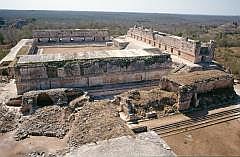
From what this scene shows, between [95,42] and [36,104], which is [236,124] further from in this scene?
[95,42]

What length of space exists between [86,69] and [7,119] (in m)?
6.44

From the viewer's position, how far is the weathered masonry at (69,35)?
35.8 m

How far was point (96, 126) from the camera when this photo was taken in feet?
44.2

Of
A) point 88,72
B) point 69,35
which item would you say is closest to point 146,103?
point 88,72

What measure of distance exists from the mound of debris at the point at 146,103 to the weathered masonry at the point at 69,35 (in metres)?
22.1

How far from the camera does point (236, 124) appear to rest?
15133 millimetres

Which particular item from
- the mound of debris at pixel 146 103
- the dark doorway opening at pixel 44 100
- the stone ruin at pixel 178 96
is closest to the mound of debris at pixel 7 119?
the dark doorway opening at pixel 44 100

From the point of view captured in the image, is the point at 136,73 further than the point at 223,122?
Yes

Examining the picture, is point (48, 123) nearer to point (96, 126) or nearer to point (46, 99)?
point (46, 99)

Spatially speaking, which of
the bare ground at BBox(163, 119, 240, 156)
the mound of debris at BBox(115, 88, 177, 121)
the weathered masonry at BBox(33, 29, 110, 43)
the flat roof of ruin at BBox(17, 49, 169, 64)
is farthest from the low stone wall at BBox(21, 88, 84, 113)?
the weathered masonry at BBox(33, 29, 110, 43)

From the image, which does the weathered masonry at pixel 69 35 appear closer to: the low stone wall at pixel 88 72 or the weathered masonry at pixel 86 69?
the weathered masonry at pixel 86 69

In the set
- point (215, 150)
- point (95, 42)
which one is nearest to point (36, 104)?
point (215, 150)

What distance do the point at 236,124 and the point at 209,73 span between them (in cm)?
453

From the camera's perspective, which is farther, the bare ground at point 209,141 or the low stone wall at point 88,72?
the low stone wall at point 88,72
